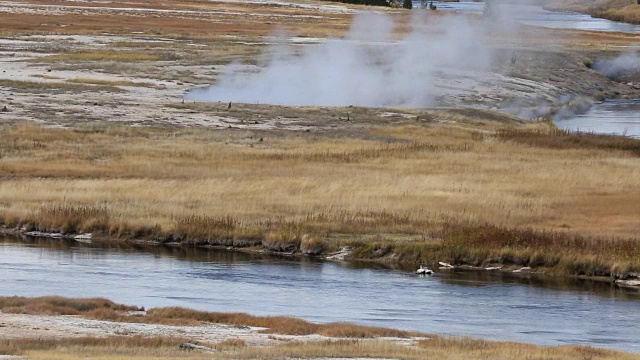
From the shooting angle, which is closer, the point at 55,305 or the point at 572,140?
the point at 55,305

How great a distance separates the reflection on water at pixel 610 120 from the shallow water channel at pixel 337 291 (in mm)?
29612

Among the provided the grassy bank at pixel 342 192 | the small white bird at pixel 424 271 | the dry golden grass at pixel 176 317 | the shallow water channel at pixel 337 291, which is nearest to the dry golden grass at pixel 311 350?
the dry golden grass at pixel 176 317

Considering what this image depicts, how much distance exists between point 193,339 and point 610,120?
4972 cm

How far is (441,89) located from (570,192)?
115 ft

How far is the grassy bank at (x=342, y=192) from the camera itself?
31984 millimetres

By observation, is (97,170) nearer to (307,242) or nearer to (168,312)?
(307,242)

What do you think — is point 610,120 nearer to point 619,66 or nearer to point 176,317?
point 619,66

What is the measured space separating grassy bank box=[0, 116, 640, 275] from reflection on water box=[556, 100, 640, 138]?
846 cm

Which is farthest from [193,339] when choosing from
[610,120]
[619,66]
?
[619,66]

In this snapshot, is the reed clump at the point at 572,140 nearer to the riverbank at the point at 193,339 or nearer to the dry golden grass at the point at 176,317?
the dry golden grass at the point at 176,317

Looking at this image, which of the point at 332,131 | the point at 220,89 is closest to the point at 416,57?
the point at 220,89

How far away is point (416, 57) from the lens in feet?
271

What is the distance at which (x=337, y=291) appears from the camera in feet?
90.7

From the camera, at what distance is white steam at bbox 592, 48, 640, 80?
9096 centimetres
